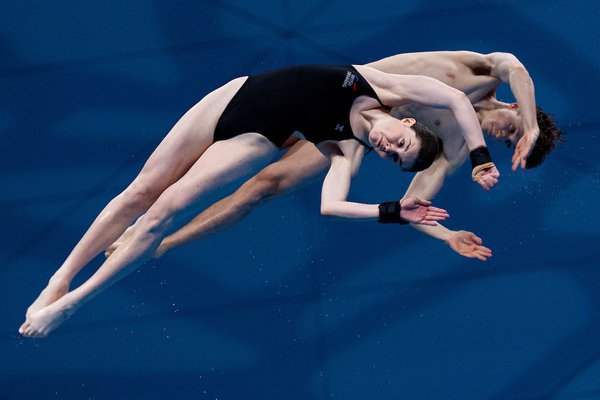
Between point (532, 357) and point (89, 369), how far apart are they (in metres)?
2.40

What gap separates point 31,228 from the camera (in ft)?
21.5

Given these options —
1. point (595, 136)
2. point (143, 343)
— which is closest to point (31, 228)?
point (143, 343)

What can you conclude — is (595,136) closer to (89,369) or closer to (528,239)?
(528,239)

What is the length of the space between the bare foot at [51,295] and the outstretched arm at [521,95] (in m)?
1.94

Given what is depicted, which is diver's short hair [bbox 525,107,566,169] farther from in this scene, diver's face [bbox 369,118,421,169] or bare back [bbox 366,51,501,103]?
diver's face [bbox 369,118,421,169]

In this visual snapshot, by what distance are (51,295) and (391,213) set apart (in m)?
1.49

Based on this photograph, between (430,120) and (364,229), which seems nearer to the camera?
(430,120)

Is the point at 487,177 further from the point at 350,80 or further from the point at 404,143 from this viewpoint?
the point at 350,80

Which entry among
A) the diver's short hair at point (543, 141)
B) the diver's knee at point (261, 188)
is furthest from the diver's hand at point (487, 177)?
the diver's knee at point (261, 188)

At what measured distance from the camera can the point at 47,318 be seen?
4805mm

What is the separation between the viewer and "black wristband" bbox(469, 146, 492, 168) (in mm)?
4512

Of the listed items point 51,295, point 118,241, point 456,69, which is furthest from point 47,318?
point 456,69

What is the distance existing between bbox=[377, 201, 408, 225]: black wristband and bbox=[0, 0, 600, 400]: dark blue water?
5.66 ft

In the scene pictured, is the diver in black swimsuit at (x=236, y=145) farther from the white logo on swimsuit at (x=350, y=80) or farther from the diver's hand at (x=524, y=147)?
the diver's hand at (x=524, y=147)
